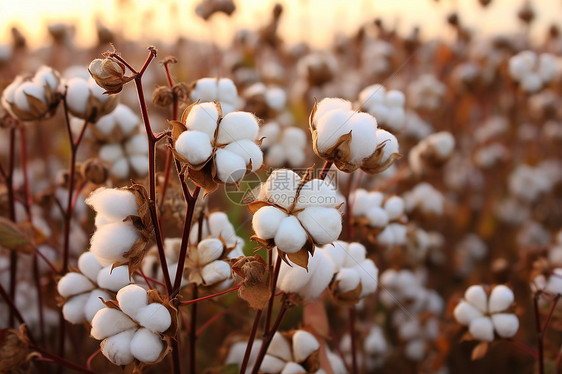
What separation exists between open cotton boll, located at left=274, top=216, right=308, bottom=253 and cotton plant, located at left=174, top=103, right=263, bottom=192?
0.24ft

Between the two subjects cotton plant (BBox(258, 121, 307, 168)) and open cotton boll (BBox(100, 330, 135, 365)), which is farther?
cotton plant (BBox(258, 121, 307, 168))

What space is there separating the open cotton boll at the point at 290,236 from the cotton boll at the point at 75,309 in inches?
13.7

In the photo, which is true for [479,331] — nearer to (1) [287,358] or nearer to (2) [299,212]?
(1) [287,358]

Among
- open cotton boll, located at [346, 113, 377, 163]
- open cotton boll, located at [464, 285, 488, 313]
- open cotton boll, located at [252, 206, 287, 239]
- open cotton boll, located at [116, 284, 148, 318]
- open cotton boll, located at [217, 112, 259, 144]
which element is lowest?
open cotton boll, located at [464, 285, 488, 313]

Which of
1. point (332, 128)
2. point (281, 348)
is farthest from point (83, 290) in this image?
point (332, 128)

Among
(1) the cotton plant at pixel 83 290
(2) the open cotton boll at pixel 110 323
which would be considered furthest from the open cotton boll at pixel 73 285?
(2) the open cotton boll at pixel 110 323

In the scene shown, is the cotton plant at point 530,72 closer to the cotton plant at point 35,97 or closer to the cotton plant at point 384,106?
the cotton plant at point 384,106

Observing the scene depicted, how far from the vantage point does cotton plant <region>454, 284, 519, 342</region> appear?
0.87 meters

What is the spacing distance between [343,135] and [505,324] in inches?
18.6

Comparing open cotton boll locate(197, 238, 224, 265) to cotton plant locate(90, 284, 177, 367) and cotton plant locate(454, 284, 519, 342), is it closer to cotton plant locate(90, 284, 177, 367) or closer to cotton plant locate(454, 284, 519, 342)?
cotton plant locate(90, 284, 177, 367)

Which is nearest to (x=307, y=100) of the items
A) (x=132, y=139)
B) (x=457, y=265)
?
(x=457, y=265)

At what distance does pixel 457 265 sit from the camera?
190 centimetres

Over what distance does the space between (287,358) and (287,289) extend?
142 mm

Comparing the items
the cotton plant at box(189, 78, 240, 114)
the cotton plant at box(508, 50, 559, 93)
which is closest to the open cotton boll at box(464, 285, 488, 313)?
the cotton plant at box(189, 78, 240, 114)
